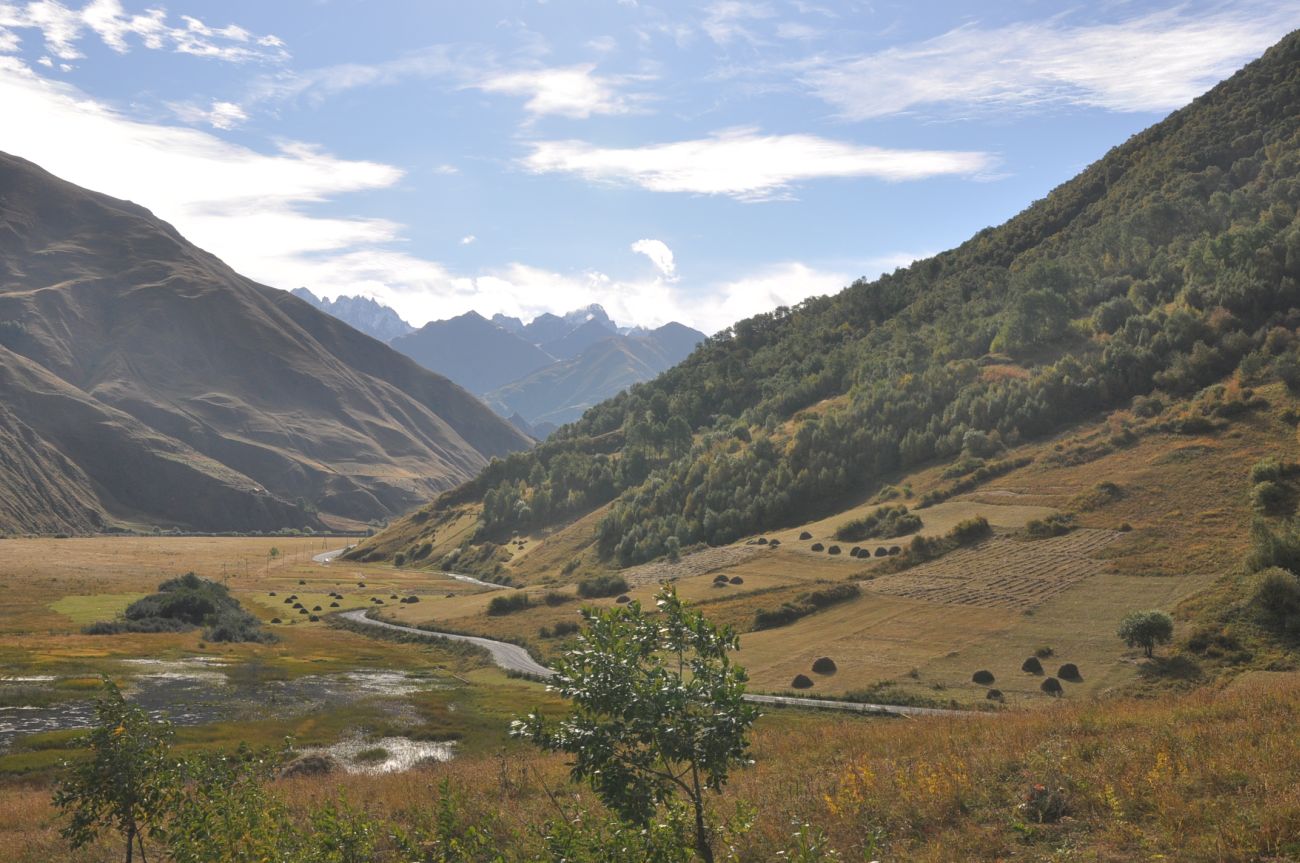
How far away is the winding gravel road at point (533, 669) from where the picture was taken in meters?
54.9

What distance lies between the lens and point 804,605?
91.4 m

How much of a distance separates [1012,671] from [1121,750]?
140ft

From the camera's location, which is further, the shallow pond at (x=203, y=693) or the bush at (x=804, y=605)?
the bush at (x=804, y=605)

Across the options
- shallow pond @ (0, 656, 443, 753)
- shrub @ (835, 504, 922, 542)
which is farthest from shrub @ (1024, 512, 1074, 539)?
shallow pond @ (0, 656, 443, 753)

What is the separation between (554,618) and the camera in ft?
373

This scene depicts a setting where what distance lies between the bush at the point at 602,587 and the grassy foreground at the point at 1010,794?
95.3m

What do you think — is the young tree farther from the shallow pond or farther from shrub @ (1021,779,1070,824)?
the shallow pond

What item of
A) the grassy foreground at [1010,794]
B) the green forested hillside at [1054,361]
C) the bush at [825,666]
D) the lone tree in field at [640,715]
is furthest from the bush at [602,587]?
the lone tree in field at [640,715]

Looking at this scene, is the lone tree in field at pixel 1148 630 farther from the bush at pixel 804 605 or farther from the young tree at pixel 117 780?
the young tree at pixel 117 780

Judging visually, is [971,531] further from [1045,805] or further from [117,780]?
[117,780]

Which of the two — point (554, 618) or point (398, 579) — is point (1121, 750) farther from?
point (398, 579)

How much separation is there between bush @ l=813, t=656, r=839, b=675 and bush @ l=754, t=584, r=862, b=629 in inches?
763

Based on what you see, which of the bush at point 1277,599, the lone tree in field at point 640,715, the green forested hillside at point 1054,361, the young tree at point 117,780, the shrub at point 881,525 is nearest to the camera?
the lone tree in field at point 640,715

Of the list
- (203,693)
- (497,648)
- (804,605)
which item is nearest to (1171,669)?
(804,605)
